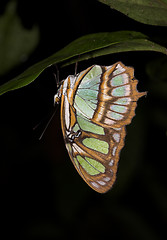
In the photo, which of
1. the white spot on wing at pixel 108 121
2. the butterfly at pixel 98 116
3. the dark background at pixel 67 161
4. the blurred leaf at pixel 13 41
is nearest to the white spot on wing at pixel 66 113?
the butterfly at pixel 98 116

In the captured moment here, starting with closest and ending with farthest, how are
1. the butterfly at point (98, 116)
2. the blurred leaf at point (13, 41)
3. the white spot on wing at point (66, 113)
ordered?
the butterfly at point (98, 116) → the white spot on wing at point (66, 113) → the blurred leaf at point (13, 41)

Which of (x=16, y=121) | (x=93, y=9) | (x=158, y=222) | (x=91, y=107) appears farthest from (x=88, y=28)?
(x=158, y=222)

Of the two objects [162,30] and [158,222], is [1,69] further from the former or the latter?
[158,222]

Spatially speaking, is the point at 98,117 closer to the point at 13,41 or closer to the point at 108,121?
the point at 108,121

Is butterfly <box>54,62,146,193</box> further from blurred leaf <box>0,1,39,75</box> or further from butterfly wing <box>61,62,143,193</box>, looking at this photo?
blurred leaf <box>0,1,39,75</box>

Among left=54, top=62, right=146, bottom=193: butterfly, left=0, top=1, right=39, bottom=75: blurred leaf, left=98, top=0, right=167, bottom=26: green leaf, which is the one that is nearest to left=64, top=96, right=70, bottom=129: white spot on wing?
left=54, top=62, right=146, bottom=193: butterfly

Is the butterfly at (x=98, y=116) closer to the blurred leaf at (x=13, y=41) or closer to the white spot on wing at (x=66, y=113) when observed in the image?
the white spot on wing at (x=66, y=113)

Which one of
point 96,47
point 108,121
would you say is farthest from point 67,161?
point 96,47
